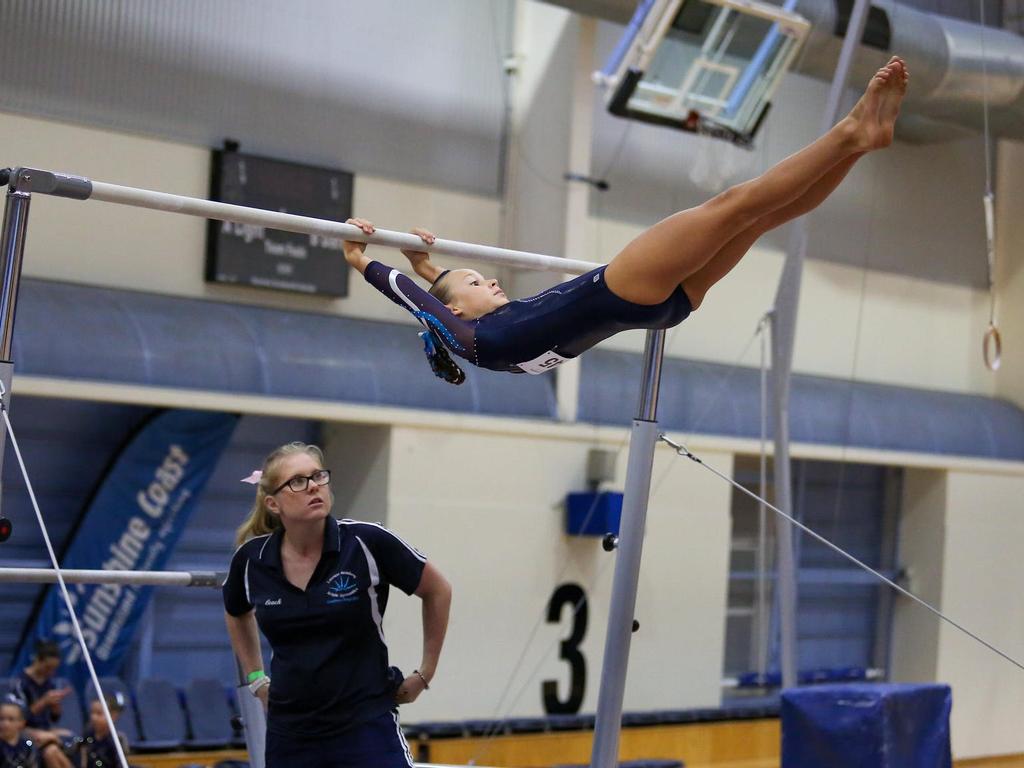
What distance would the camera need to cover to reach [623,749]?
862 cm

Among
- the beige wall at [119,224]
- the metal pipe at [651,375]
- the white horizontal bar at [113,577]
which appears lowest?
the white horizontal bar at [113,577]

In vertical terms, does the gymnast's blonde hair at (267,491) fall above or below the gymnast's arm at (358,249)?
below

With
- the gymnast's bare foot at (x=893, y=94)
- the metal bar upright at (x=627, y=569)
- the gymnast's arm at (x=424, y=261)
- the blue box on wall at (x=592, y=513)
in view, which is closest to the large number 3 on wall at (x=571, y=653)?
the blue box on wall at (x=592, y=513)

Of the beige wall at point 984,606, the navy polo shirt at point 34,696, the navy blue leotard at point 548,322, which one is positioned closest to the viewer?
the navy blue leotard at point 548,322

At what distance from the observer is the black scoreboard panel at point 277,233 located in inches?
334

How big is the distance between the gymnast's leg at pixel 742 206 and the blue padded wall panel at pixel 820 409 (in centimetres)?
625

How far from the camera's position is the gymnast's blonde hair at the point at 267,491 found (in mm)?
3088

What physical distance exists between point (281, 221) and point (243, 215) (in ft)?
0.37

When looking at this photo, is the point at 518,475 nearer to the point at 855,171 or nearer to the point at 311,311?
the point at 311,311

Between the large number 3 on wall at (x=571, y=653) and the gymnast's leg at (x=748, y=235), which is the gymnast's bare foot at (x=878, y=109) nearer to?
the gymnast's leg at (x=748, y=235)

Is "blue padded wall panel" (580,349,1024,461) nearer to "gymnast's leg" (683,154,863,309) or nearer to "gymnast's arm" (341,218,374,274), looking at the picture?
"gymnast's arm" (341,218,374,274)

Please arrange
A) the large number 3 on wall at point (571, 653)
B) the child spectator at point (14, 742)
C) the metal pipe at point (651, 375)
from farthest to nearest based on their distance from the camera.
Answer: the large number 3 on wall at point (571, 653) < the child spectator at point (14, 742) < the metal pipe at point (651, 375)

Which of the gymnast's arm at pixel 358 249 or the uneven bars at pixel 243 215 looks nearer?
the uneven bars at pixel 243 215

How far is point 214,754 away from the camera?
23.5 feet
